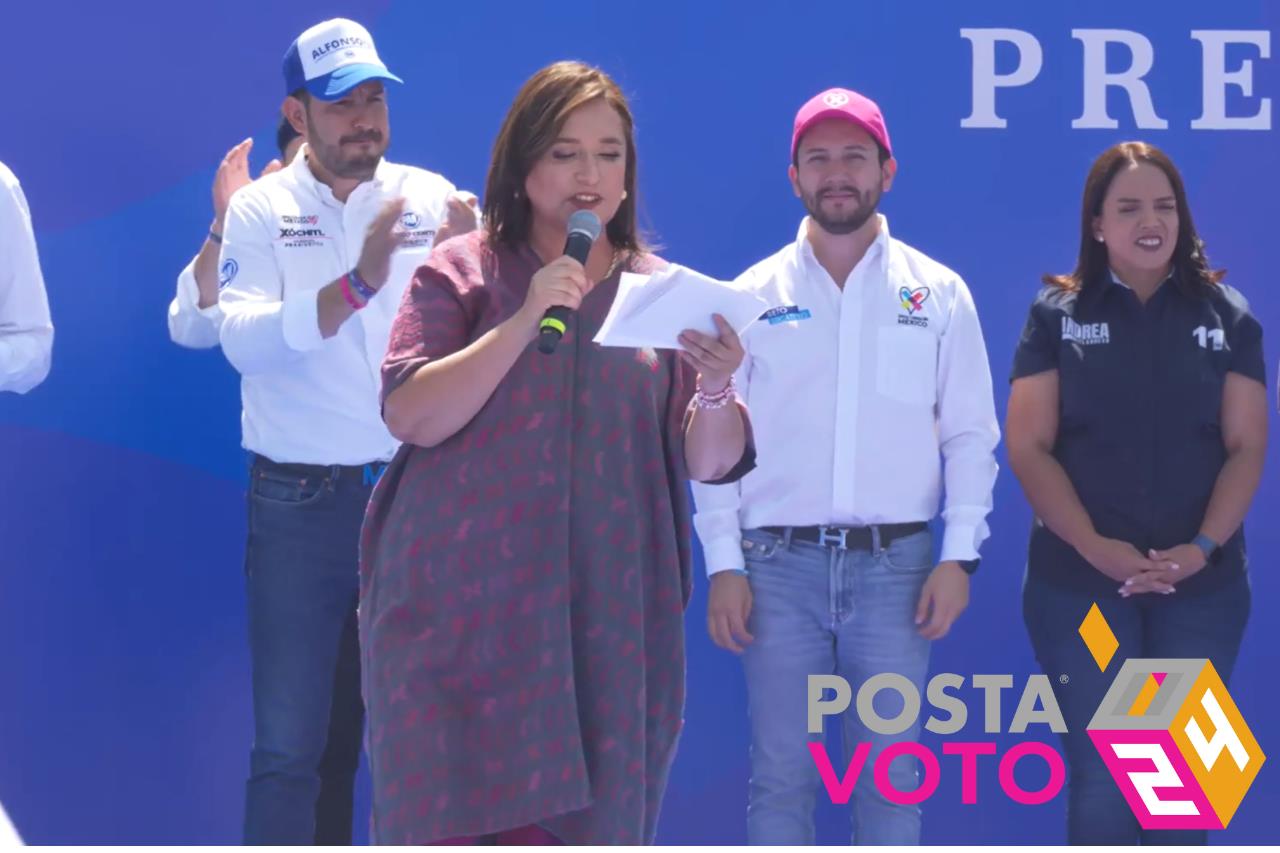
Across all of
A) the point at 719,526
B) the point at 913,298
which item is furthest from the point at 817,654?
the point at 913,298

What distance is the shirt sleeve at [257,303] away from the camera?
3.91 meters

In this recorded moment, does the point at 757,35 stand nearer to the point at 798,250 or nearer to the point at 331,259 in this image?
the point at 798,250

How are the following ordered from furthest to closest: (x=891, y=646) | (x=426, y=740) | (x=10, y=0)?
(x=10, y=0) < (x=891, y=646) < (x=426, y=740)

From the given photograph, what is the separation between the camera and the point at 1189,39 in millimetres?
4711

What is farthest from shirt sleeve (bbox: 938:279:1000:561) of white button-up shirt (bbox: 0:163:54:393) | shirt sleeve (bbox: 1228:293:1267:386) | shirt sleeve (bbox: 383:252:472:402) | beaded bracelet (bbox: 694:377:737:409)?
white button-up shirt (bbox: 0:163:54:393)

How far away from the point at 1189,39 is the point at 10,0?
3144 millimetres

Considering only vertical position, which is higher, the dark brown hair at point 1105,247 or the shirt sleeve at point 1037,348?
the dark brown hair at point 1105,247

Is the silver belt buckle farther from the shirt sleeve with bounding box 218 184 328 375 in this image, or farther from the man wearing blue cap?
the shirt sleeve with bounding box 218 184 328 375

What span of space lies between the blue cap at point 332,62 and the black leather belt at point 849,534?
1.43 metres

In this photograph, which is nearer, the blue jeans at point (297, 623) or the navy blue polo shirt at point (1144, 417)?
the blue jeans at point (297, 623)

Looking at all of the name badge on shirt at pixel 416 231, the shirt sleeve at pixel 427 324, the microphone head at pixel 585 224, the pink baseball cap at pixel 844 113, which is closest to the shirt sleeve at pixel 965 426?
the pink baseball cap at pixel 844 113

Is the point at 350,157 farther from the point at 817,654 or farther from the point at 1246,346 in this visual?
the point at 1246,346

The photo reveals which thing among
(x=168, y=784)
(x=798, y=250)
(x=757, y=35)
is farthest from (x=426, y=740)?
(x=757, y=35)

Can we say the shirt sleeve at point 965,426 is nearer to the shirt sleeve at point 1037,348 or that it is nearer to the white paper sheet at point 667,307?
the shirt sleeve at point 1037,348
